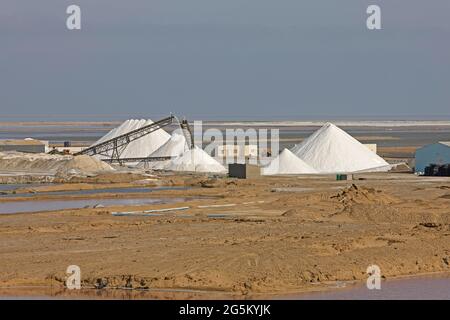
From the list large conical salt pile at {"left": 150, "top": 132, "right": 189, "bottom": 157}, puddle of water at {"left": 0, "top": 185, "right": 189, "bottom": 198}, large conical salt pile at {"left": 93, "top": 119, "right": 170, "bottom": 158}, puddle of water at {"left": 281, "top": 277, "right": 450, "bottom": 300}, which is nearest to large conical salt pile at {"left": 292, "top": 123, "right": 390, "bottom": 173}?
large conical salt pile at {"left": 150, "top": 132, "right": 189, "bottom": 157}

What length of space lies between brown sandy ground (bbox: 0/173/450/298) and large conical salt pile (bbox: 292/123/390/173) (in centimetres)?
1798

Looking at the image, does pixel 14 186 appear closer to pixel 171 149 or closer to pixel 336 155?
pixel 171 149

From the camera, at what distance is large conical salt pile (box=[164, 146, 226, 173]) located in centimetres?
5469

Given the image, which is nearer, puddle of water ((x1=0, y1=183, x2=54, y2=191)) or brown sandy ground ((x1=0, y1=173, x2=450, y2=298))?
brown sandy ground ((x1=0, y1=173, x2=450, y2=298))

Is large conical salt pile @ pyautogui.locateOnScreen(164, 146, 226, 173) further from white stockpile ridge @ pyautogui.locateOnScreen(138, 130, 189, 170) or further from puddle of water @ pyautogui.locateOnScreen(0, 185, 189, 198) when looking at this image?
puddle of water @ pyautogui.locateOnScreen(0, 185, 189, 198)

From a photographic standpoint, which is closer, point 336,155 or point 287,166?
point 287,166

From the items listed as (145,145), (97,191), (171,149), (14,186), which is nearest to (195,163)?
(171,149)

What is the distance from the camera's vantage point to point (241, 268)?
66.9 feet

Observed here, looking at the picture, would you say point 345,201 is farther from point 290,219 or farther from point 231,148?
point 231,148

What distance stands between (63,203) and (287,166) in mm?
18021

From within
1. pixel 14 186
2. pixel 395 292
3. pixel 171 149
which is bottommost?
pixel 395 292

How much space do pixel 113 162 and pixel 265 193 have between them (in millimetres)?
24805

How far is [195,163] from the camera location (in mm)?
55219

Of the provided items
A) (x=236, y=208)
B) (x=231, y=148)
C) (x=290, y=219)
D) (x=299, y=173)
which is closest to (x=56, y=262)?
(x=290, y=219)
